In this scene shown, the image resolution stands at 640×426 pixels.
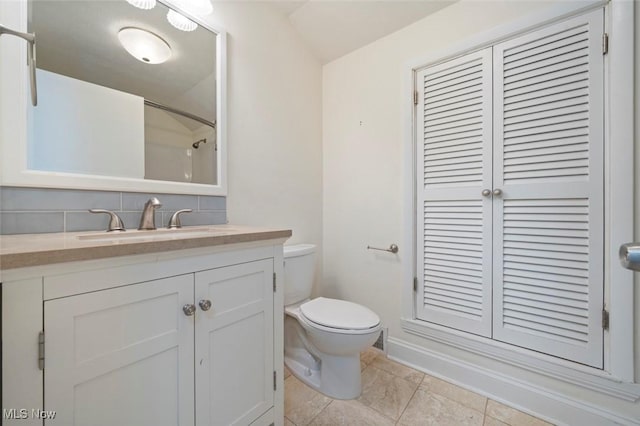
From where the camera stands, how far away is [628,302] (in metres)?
1.06

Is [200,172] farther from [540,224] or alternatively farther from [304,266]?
[540,224]

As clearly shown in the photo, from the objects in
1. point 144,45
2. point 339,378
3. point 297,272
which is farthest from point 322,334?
point 144,45

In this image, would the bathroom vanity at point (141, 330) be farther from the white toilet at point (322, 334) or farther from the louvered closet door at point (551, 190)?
the louvered closet door at point (551, 190)

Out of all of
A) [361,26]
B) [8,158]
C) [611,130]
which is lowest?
[8,158]

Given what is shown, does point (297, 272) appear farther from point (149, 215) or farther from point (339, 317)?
point (149, 215)

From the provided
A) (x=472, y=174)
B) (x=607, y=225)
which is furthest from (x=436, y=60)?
(x=607, y=225)

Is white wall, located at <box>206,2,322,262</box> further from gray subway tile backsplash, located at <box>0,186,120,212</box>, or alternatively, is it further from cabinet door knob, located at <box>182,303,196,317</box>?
cabinet door knob, located at <box>182,303,196,317</box>

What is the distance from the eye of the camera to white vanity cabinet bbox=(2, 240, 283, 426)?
1.87 feet

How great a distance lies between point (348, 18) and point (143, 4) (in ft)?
3.80

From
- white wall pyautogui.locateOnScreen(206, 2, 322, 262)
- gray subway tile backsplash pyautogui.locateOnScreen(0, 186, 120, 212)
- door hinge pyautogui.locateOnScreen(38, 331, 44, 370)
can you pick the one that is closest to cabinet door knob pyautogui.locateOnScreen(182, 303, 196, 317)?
door hinge pyautogui.locateOnScreen(38, 331, 44, 370)

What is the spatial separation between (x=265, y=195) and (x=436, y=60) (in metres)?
1.31

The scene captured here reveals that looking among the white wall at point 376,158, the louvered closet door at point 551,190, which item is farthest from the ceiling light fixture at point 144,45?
the louvered closet door at point 551,190

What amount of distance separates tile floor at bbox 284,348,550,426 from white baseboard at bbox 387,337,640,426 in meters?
0.04

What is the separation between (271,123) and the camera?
171cm
